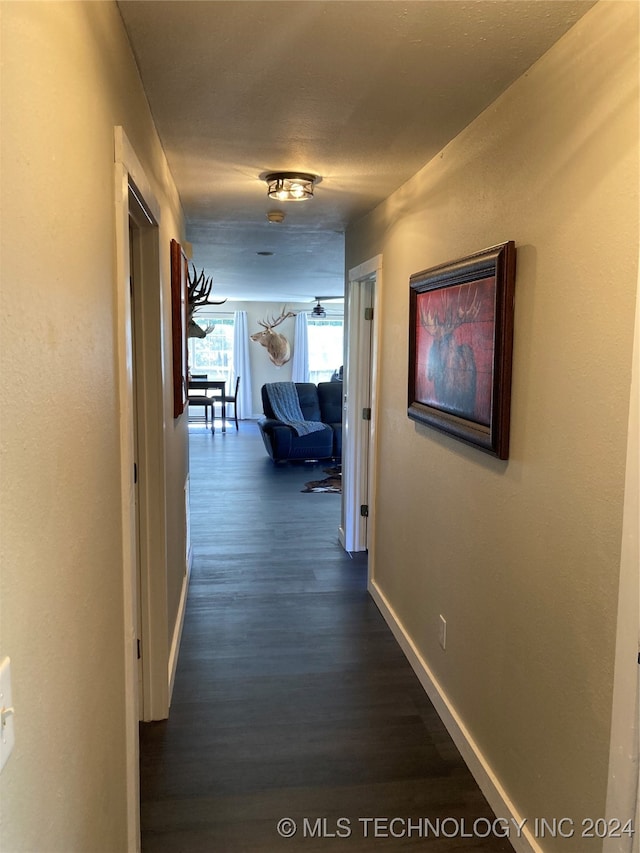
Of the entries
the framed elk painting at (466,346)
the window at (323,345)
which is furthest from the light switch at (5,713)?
the window at (323,345)

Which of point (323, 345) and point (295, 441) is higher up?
point (323, 345)

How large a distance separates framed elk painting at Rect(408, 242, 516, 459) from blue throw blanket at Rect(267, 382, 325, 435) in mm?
4757

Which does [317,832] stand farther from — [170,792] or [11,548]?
[11,548]

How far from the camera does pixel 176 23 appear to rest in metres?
1.45

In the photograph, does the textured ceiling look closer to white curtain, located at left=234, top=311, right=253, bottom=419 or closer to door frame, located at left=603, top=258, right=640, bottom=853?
door frame, located at left=603, top=258, right=640, bottom=853

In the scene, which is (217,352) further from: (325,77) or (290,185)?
(325,77)

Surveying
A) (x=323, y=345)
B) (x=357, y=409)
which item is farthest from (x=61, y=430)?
(x=323, y=345)

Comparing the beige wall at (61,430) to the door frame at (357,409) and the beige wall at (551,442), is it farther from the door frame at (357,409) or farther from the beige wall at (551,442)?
the door frame at (357,409)

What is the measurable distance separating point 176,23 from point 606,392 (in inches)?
51.8

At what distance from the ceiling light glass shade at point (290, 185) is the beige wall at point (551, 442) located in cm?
61

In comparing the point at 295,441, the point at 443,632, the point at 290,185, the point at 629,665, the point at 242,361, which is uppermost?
the point at 290,185

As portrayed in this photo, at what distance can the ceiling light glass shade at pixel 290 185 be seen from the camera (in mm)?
2705

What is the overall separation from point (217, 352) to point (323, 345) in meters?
2.04

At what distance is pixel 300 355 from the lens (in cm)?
1168
